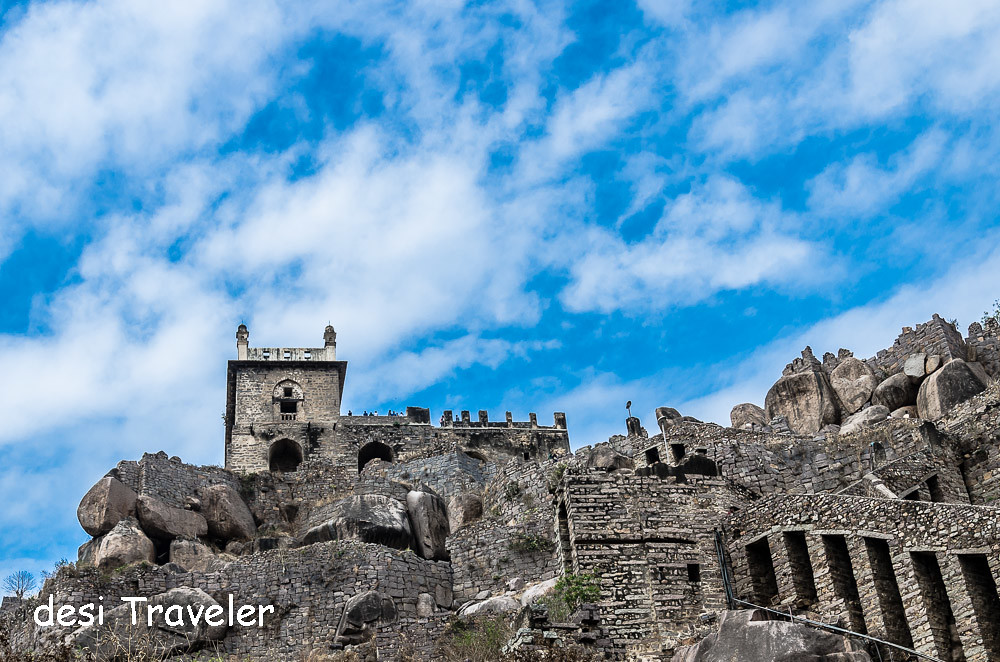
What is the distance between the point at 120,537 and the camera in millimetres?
35156

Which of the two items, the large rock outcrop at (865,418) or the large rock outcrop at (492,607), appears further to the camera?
the large rock outcrop at (865,418)

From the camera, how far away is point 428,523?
116ft

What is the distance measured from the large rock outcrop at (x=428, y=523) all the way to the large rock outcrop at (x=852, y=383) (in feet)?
47.1

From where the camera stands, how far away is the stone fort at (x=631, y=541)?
826 inches

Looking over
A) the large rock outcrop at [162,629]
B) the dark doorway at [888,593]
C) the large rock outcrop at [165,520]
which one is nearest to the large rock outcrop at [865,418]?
the dark doorway at [888,593]

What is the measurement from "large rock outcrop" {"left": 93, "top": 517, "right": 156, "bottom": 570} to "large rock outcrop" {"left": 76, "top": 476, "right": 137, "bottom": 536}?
0.57 meters

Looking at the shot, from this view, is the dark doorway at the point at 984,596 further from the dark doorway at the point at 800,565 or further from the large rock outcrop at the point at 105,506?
the large rock outcrop at the point at 105,506

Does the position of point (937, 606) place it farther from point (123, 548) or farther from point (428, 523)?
point (123, 548)

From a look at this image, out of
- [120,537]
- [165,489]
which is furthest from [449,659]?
[165,489]

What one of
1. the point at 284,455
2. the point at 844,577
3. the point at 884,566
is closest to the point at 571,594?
the point at 844,577

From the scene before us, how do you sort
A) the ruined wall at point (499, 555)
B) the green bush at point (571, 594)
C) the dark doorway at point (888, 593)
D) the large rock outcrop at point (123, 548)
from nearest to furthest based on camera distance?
the dark doorway at point (888, 593) → the green bush at point (571, 594) → the ruined wall at point (499, 555) → the large rock outcrop at point (123, 548)

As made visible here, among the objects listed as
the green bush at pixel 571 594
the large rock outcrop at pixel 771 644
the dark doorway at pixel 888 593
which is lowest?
the large rock outcrop at pixel 771 644

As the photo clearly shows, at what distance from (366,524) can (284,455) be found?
19.1m

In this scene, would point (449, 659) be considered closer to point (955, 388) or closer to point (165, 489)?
point (165, 489)
